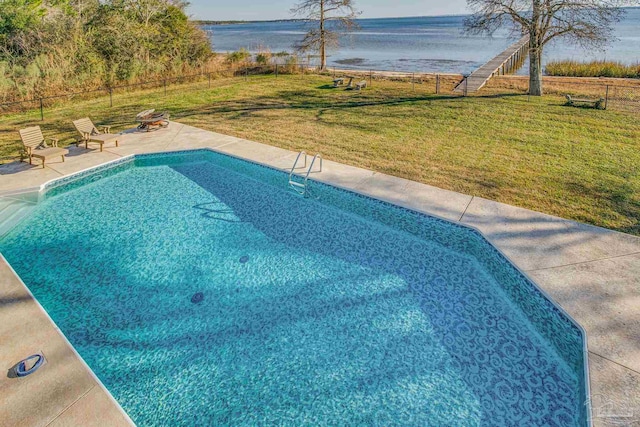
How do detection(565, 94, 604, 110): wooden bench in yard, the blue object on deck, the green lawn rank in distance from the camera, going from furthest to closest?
1. detection(565, 94, 604, 110): wooden bench in yard
2. the green lawn
3. the blue object on deck

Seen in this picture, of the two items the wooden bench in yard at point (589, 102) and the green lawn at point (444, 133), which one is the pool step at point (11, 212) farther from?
the wooden bench in yard at point (589, 102)

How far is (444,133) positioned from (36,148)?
10299mm

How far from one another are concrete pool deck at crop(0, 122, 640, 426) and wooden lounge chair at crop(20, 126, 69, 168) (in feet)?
1.96

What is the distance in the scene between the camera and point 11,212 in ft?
22.9

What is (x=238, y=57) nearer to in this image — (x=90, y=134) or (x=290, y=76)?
(x=290, y=76)

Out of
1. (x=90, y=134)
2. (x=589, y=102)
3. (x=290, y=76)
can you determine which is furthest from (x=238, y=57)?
(x=589, y=102)

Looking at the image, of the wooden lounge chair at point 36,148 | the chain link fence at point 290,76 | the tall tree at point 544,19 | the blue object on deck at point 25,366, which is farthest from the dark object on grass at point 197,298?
the tall tree at point 544,19

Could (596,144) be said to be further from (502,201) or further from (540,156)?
→ (502,201)

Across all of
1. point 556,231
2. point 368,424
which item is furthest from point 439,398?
point 556,231

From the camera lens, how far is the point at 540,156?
860cm

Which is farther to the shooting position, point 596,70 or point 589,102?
point 596,70

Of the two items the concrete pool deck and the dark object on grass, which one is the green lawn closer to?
the concrete pool deck

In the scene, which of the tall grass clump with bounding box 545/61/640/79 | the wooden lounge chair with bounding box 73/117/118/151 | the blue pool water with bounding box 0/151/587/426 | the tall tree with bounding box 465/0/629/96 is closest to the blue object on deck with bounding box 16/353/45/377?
the blue pool water with bounding box 0/151/587/426

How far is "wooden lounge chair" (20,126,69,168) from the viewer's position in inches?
331
